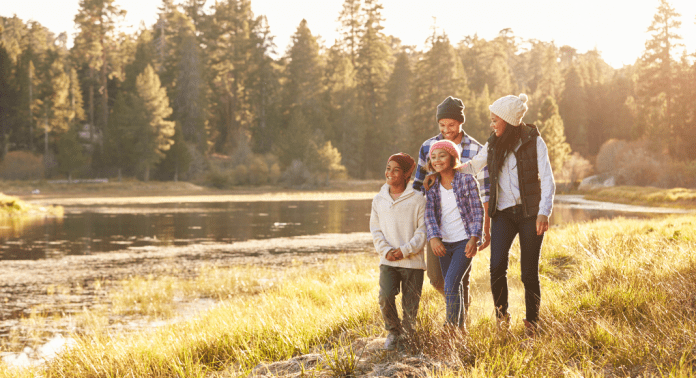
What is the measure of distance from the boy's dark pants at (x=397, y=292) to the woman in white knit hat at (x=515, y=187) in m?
0.63

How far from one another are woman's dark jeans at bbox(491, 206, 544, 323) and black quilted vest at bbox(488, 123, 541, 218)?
8 cm

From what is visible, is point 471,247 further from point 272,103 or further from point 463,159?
point 272,103

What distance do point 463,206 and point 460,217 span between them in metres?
0.08

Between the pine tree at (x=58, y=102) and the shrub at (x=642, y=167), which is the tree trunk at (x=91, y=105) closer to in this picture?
the pine tree at (x=58, y=102)

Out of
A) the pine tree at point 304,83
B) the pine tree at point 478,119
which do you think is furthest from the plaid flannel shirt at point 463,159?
the pine tree at point 304,83

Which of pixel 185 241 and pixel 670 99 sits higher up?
pixel 670 99

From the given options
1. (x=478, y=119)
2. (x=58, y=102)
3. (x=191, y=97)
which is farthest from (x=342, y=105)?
(x=58, y=102)

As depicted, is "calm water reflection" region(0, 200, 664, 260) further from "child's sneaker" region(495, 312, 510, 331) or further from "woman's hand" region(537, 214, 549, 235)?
"woman's hand" region(537, 214, 549, 235)

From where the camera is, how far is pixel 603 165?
52.8m

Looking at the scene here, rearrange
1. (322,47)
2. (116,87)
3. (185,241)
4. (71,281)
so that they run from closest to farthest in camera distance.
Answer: (71,281) → (185,241) → (116,87) → (322,47)

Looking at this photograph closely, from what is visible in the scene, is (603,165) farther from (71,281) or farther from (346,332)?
(346,332)

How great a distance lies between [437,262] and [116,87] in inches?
2705

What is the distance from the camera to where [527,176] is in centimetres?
421

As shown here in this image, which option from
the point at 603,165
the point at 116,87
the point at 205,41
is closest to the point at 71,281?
the point at 603,165
